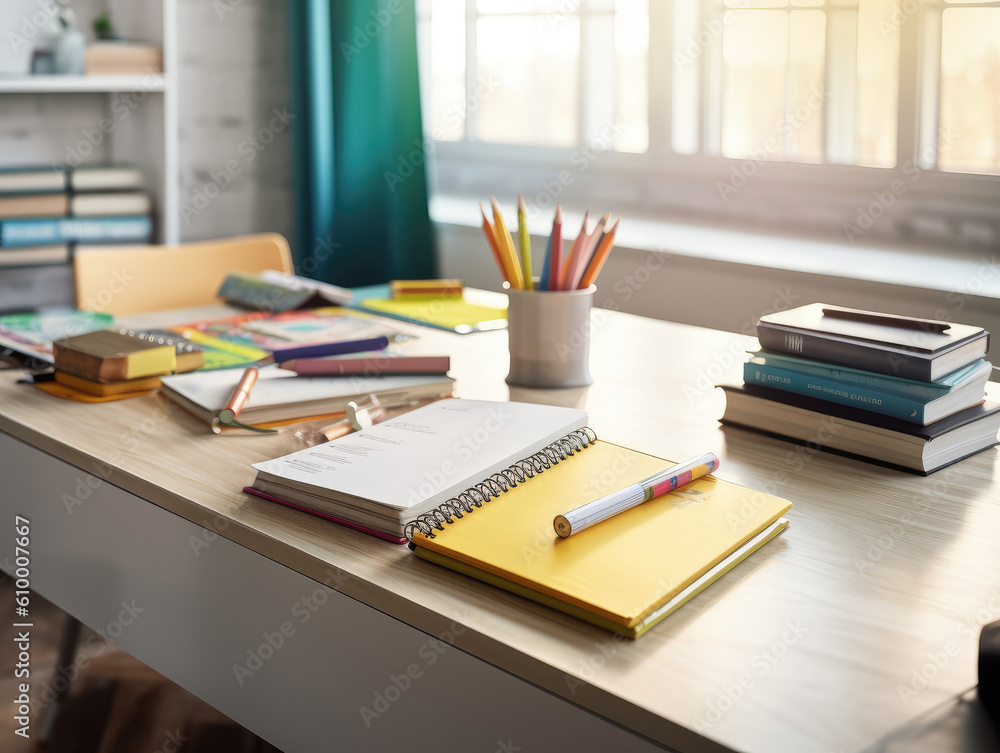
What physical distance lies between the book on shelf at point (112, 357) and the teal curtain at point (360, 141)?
72.5 inches

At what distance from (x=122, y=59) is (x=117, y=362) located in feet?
5.79

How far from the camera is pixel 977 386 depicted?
3.37 ft

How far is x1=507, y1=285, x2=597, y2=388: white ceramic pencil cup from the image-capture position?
1.22 metres

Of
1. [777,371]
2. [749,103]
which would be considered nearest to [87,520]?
[777,371]

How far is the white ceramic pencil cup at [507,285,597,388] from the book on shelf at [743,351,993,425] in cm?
23

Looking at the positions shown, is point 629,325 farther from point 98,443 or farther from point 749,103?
point 749,103

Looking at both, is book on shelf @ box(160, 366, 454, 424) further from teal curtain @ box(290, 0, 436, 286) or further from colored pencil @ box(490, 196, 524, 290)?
teal curtain @ box(290, 0, 436, 286)

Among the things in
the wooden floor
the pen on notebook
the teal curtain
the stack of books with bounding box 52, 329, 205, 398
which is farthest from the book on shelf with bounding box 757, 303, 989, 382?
the teal curtain

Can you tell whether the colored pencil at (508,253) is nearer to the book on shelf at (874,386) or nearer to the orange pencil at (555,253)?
the orange pencil at (555,253)

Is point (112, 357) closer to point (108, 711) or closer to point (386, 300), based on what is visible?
point (386, 300)

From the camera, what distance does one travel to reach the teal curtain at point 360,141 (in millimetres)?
3008

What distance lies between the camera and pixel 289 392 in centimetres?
113

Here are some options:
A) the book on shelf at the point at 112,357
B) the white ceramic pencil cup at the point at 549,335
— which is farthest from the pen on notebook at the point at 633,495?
the book on shelf at the point at 112,357

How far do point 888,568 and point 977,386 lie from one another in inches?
14.8
